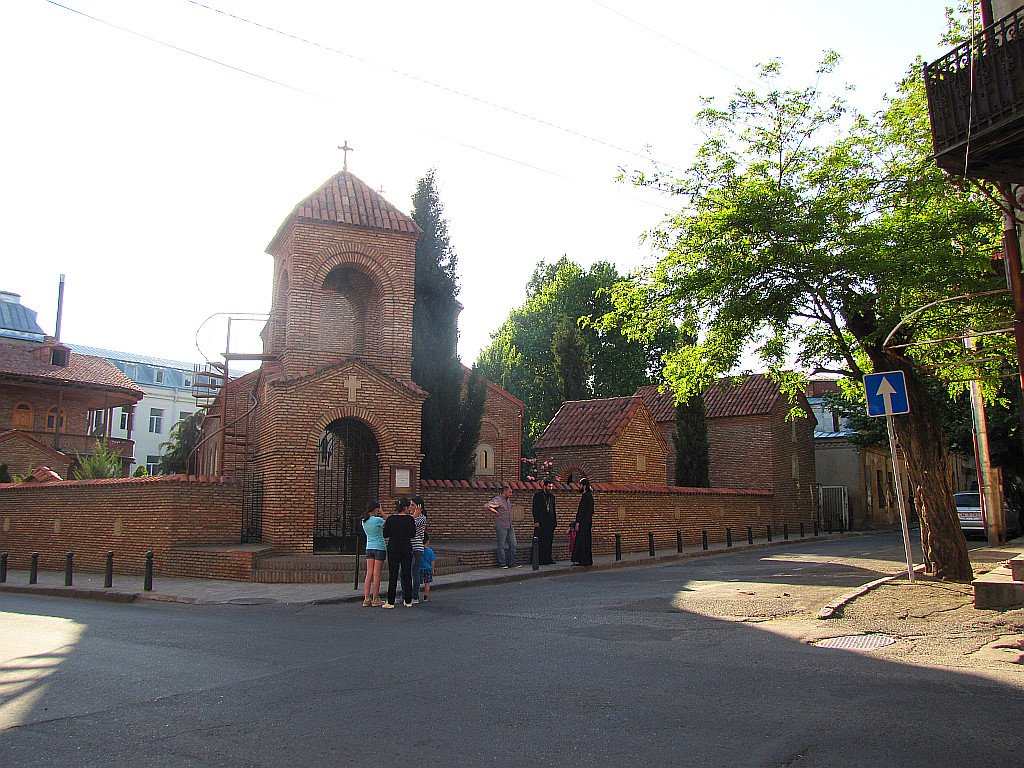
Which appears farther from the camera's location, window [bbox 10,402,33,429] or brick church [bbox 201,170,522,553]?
window [bbox 10,402,33,429]

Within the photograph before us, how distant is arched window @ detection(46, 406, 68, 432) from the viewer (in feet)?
128

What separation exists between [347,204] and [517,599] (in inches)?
462

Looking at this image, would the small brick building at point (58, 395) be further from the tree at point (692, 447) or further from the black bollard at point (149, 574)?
the tree at point (692, 447)

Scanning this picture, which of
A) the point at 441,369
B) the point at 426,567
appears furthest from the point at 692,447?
the point at 426,567

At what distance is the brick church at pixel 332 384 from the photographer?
18141 mm

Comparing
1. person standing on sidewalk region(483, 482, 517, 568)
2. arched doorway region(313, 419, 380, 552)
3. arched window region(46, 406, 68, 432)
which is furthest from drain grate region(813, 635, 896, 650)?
arched window region(46, 406, 68, 432)

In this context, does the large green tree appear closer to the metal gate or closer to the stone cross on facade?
the metal gate

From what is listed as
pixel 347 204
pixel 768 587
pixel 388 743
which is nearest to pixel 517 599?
pixel 768 587

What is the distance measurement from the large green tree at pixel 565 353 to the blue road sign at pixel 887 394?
105ft

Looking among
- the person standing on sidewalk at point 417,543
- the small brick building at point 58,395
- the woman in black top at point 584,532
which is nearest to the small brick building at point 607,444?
the woman in black top at point 584,532

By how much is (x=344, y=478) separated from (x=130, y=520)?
15.7 feet

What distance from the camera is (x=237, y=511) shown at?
60.0 feet

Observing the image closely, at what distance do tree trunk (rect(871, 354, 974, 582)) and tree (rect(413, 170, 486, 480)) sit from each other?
1101cm

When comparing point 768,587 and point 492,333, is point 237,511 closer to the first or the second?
point 768,587
